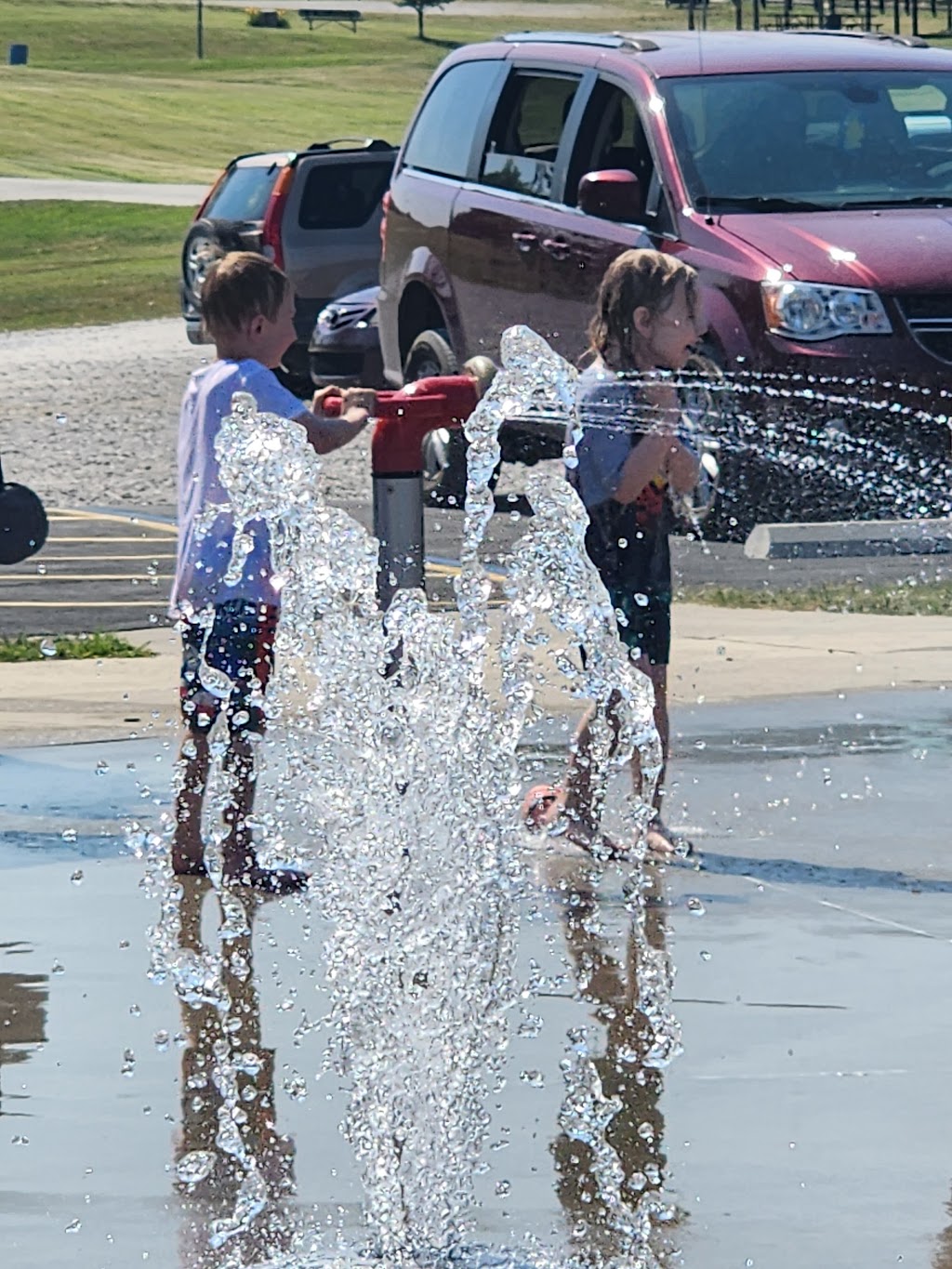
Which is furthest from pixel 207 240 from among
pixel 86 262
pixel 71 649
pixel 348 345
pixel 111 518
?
pixel 86 262

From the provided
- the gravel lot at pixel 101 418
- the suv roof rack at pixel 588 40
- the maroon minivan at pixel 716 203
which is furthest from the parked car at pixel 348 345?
the suv roof rack at pixel 588 40

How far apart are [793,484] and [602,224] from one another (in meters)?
1.36

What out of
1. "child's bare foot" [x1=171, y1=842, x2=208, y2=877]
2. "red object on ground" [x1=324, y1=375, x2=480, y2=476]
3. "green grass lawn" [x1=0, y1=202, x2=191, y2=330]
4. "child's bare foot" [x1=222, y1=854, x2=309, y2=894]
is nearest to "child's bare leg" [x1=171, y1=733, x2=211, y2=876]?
"child's bare foot" [x1=171, y1=842, x2=208, y2=877]

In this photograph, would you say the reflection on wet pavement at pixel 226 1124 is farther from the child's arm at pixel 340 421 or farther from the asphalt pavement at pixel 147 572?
the asphalt pavement at pixel 147 572

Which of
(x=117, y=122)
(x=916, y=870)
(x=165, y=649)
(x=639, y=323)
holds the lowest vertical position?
(x=117, y=122)

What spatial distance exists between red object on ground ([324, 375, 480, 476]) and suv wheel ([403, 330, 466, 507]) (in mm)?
5440

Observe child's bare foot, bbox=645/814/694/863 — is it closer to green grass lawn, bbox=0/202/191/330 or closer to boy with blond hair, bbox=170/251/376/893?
boy with blond hair, bbox=170/251/376/893

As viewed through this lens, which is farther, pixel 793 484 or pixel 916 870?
pixel 793 484

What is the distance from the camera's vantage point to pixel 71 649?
9.58 metres

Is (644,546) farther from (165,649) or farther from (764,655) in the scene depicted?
(165,649)

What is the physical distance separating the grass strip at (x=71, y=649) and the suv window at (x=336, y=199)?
440 inches

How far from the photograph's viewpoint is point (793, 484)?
11.4 metres

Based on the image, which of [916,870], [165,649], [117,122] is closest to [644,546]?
[916,870]

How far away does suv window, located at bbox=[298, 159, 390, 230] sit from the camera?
813 inches
